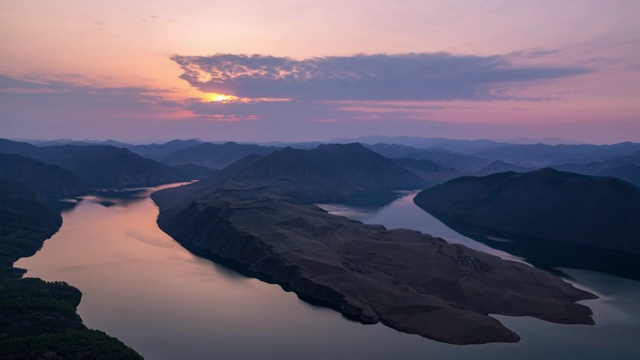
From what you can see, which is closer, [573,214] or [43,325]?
[43,325]

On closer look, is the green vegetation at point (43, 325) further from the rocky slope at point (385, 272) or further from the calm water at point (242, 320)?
the rocky slope at point (385, 272)

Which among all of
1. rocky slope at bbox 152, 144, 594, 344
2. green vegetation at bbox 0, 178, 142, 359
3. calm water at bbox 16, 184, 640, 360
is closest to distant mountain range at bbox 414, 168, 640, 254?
calm water at bbox 16, 184, 640, 360

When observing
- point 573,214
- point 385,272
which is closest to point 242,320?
point 385,272

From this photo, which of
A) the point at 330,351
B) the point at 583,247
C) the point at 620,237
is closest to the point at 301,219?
the point at 330,351

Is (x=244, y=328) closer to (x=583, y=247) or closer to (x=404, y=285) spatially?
(x=404, y=285)

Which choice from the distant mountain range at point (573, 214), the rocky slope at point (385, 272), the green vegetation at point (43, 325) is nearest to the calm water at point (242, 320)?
the rocky slope at point (385, 272)

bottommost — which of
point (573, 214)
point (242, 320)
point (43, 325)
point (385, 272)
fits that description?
point (242, 320)

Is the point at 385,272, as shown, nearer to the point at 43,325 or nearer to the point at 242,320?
the point at 242,320

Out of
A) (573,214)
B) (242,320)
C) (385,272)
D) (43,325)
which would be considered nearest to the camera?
(43,325)
